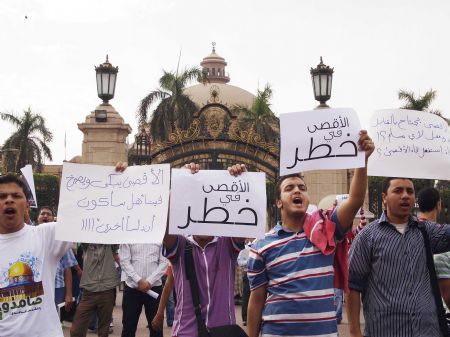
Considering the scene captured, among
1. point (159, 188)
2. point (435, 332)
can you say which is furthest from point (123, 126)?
point (435, 332)

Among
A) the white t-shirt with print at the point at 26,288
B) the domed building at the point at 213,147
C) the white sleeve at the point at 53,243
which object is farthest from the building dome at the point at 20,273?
the domed building at the point at 213,147

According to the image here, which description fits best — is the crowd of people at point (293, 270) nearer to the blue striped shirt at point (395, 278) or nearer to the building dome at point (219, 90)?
the blue striped shirt at point (395, 278)

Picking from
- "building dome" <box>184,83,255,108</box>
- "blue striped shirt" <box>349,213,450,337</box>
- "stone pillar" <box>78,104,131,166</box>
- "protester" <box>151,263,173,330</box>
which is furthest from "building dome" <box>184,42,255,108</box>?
"blue striped shirt" <box>349,213,450,337</box>

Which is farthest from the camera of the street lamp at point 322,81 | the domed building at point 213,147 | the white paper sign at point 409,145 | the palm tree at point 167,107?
the palm tree at point 167,107

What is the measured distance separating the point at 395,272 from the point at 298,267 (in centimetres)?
69

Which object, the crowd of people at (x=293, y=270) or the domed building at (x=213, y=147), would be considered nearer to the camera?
the crowd of people at (x=293, y=270)

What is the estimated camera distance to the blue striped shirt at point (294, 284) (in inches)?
149

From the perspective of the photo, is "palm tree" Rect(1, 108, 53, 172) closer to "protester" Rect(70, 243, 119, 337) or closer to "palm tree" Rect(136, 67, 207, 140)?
"palm tree" Rect(136, 67, 207, 140)

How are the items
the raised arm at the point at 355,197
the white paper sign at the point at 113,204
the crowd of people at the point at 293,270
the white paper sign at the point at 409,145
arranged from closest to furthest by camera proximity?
the crowd of people at the point at 293,270
the raised arm at the point at 355,197
the white paper sign at the point at 113,204
the white paper sign at the point at 409,145

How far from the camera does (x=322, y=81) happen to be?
43.5ft

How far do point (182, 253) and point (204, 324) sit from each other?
55 centimetres

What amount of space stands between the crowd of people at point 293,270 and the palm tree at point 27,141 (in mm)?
30100

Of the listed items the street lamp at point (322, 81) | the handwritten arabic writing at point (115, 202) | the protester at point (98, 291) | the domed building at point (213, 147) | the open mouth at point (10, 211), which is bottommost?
the protester at point (98, 291)

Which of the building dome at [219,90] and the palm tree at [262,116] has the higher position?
the building dome at [219,90]
